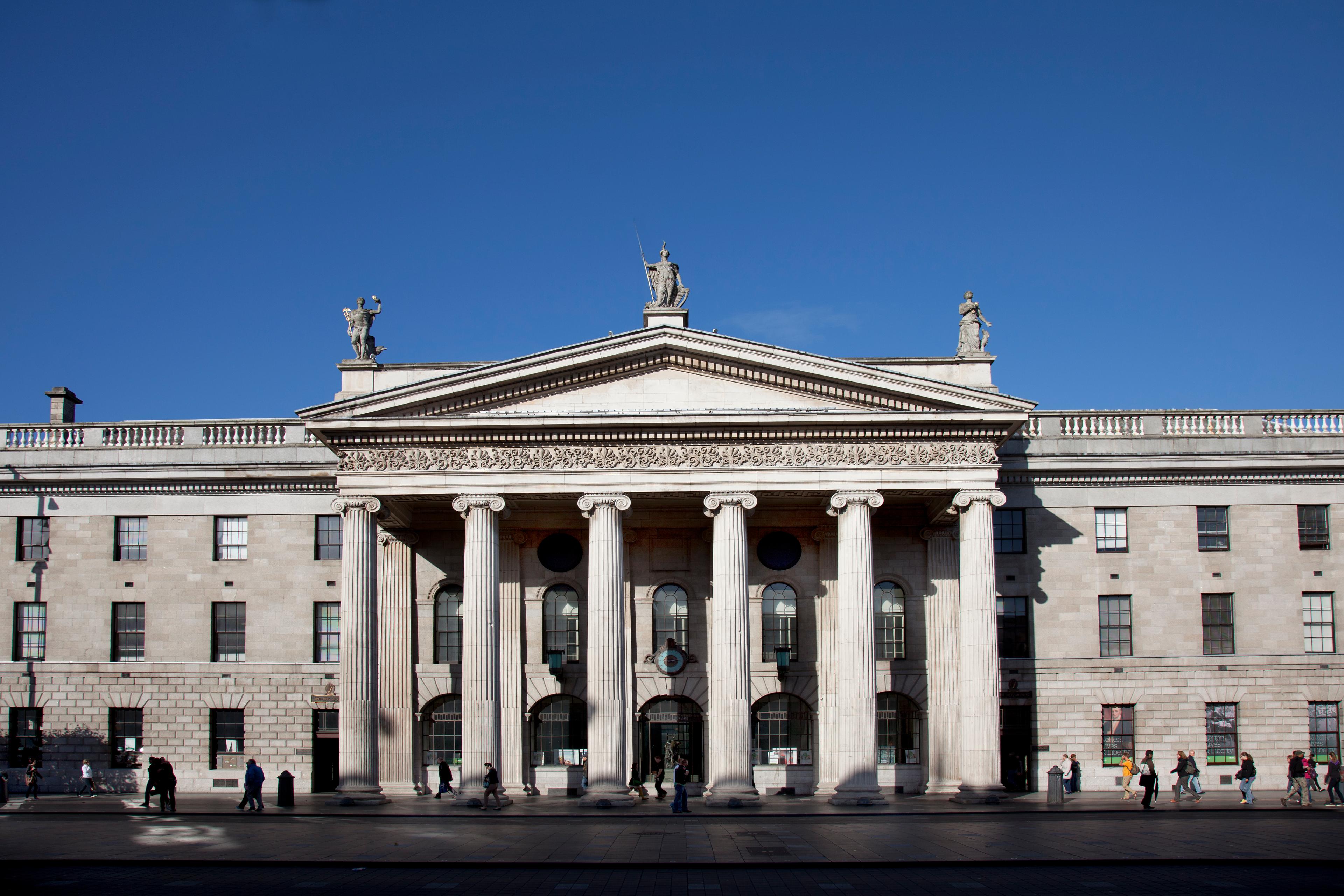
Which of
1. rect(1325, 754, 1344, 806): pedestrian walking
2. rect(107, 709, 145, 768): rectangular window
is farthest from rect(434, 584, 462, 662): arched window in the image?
rect(1325, 754, 1344, 806): pedestrian walking

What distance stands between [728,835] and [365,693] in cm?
1337

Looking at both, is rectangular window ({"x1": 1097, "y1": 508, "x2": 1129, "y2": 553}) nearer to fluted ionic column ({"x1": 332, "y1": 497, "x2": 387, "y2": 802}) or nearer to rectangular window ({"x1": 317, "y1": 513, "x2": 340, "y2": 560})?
fluted ionic column ({"x1": 332, "y1": 497, "x2": 387, "y2": 802})

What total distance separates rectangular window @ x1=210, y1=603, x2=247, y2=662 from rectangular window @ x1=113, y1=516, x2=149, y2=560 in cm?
323

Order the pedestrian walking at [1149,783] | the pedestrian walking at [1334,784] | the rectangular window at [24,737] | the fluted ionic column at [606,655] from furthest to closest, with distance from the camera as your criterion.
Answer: the rectangular window at [24,737], the fluted ionic column at [606,655], the pedestrian walking at [1334,784], the pedestrian walking at [1149,783]

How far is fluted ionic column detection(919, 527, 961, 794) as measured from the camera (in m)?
38.9

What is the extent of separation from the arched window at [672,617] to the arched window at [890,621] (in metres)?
6.23

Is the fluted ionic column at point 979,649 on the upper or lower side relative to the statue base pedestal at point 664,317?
lower

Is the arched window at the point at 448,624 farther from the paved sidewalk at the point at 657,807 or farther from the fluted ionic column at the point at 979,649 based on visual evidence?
the fluted ionic column at the point at 979,649

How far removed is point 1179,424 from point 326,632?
29.7 m

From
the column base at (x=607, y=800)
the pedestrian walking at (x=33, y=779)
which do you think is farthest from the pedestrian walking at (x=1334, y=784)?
the pedestrian walking at (x=33, y=779)

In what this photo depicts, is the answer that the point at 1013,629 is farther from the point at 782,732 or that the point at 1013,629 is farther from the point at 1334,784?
the point at 1334,784

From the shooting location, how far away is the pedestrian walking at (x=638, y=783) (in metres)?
36.7

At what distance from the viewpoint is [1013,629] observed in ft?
135

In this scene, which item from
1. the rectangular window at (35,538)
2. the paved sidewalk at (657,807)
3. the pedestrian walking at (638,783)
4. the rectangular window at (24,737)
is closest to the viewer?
the paved sidewalk at (657,807)
